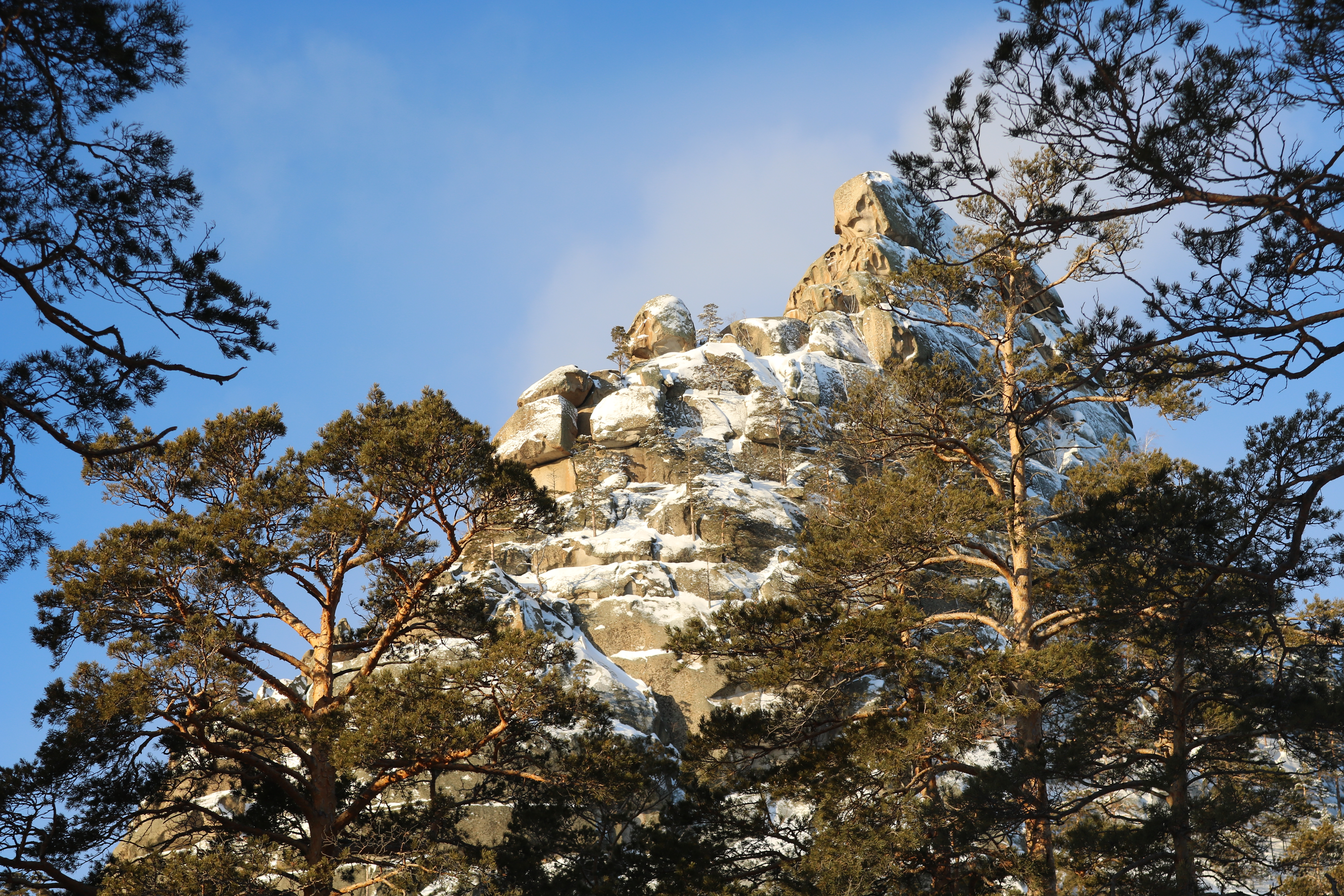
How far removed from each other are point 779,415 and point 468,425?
34.4 metres

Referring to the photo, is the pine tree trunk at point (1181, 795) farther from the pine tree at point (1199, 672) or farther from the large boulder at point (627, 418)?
the large boulder at point (627, 418)

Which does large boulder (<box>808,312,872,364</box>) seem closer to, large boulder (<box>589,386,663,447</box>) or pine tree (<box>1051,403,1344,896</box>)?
large boulder (<box>589,386,663,447</box>)

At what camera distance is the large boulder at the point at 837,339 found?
4938cm

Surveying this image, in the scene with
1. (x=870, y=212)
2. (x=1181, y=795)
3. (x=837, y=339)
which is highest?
(x=870, y=212)

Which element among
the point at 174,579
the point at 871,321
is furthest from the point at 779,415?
the point at 174,579

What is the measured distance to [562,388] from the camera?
47719 mm

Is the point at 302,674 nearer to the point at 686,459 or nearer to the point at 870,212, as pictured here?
the point at 686,459

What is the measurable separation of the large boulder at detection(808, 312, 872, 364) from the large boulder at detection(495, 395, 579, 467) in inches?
488

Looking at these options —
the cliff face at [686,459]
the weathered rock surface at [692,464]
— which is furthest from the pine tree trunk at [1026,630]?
the cliff face at [686,459]

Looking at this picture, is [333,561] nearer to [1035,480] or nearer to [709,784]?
[709,784]

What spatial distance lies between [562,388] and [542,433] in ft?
11.9

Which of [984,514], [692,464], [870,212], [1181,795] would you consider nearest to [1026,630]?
[984,514]

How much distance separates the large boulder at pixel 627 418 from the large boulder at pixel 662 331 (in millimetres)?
9035

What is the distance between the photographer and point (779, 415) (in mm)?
44344
